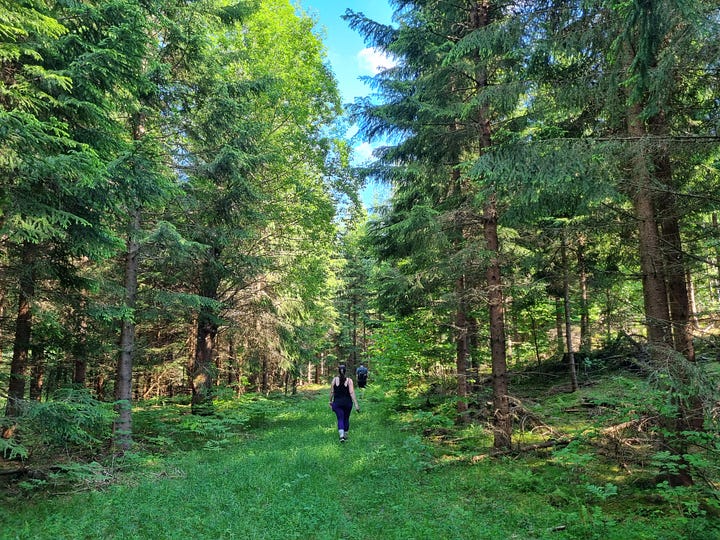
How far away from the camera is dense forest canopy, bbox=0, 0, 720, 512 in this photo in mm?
5152

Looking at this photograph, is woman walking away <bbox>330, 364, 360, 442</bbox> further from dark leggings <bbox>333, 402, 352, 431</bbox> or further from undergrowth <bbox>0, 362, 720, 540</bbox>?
undergrowth <bbox>0, 362, 720, 540</bbox>

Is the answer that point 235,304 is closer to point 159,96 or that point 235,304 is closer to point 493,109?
point 159,96

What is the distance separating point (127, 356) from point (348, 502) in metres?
6.21

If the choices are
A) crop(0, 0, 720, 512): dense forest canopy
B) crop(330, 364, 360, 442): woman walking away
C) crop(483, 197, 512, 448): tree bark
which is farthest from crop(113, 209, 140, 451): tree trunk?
crop(483, 197, 512, 448): tree bark

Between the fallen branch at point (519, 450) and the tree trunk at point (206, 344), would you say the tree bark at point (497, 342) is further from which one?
the tree trunk at point (206, 344)

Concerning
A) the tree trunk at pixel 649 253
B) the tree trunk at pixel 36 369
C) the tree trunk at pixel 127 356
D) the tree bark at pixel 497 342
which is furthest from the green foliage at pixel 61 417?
the tree trunk at pixel 649 253

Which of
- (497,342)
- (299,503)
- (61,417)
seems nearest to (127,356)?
(61,417)

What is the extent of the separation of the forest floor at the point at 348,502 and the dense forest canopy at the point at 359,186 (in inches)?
40.8

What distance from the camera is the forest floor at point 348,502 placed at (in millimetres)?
4449

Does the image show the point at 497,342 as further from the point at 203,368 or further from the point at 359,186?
the point at 203,368

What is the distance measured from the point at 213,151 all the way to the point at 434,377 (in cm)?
931

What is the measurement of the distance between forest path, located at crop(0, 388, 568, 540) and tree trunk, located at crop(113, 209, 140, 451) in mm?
1220

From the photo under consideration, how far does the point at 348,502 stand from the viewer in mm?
5508

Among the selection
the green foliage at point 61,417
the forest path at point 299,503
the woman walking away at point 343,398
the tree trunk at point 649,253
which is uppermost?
the tree trunk at point 649,253
